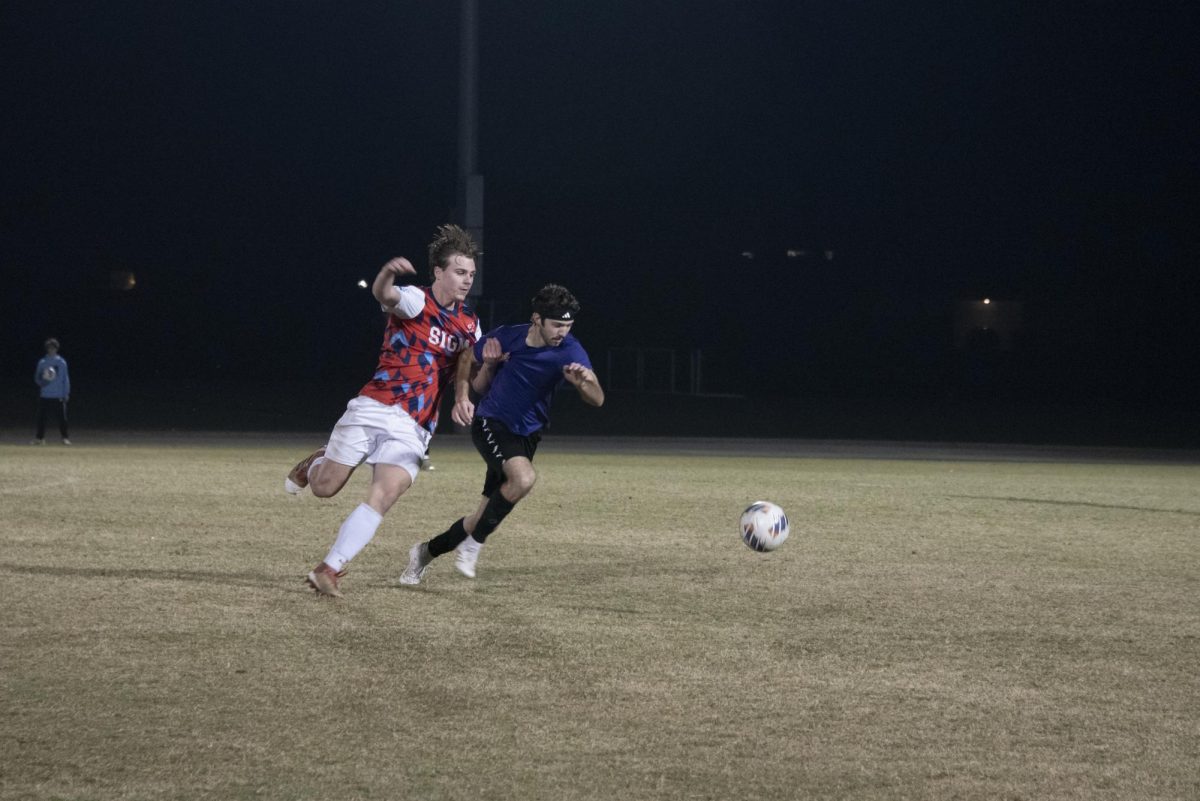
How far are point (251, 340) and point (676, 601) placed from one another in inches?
2286

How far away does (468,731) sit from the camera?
5762mm

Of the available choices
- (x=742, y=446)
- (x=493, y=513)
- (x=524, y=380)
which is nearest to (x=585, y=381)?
(x=524, y=380)

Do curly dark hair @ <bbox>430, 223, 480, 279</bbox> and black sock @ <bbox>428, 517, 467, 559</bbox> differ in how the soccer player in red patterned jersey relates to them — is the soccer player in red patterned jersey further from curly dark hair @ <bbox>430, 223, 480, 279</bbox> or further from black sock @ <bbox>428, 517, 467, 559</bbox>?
black sock @ <bbox>428, 517, 467, 559</bbox>

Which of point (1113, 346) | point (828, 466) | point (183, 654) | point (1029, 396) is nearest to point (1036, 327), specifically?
point (1113, 346)

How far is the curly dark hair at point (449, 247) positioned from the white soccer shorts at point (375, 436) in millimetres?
986

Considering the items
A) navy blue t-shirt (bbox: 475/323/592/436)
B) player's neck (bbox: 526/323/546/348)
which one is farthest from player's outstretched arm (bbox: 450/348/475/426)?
player's neck (bbox: 526/323/546/348)

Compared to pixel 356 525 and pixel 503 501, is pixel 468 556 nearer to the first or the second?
pixel 503 501

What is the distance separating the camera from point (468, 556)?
33.3 feet

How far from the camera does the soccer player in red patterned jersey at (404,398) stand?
362 inches

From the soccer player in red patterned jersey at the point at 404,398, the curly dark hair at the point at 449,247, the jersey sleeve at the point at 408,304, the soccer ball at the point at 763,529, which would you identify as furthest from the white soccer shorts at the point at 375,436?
the soccer ball at the point at 763,529

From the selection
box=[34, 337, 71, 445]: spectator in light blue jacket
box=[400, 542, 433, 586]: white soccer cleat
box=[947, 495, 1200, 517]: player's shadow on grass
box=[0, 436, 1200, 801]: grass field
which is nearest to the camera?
box=[0, 436, 1200, 801]: grass field

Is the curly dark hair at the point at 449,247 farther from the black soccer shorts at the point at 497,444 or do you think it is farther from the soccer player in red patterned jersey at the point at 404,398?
the black soccer shorts at the point at 497,444

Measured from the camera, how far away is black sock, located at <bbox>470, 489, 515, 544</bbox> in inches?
387

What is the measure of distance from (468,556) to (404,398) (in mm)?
1443
